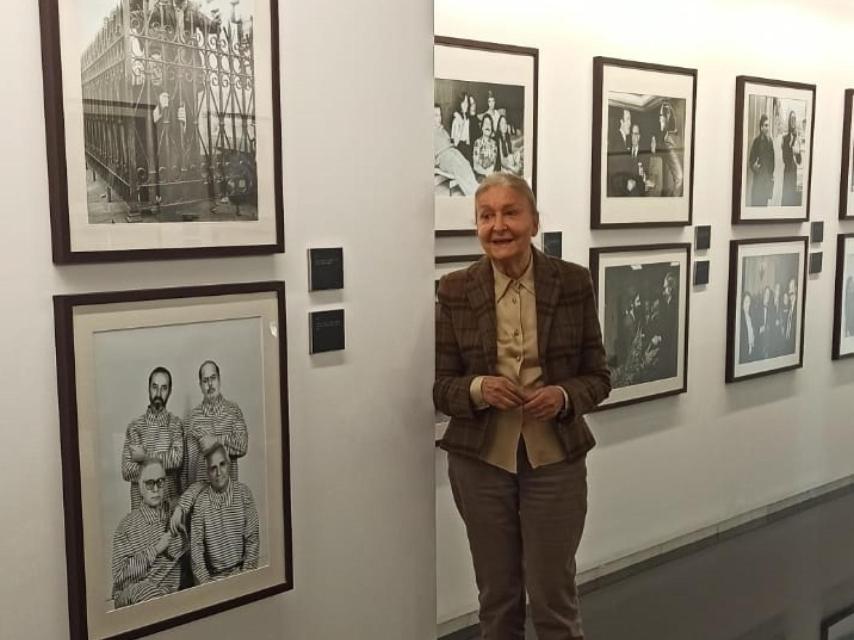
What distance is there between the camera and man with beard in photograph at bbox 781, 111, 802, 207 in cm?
445

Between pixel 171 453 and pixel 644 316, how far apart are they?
2.33m

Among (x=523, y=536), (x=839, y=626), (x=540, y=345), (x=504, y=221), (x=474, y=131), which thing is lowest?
(x=839, y=626)

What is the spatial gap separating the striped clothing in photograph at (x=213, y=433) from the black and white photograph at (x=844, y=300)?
12.4 feet

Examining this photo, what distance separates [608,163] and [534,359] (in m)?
1.42

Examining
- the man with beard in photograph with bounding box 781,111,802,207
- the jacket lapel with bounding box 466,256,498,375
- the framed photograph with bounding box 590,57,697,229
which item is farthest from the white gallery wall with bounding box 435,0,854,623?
the jacket lapel with bounding box 466,256,498,375

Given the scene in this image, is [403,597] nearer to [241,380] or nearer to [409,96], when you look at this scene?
[241,380]

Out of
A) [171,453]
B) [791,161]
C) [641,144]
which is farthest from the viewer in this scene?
[791,161]

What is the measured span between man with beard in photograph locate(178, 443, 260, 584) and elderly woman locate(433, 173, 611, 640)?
1.99 feet

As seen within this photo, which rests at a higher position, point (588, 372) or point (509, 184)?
point (509, 184)

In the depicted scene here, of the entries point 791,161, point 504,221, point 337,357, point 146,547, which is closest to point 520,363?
point 504,221

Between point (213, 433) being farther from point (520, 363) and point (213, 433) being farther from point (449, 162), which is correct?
point (449, 162)

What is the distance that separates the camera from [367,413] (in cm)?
256

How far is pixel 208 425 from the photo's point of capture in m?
2.23

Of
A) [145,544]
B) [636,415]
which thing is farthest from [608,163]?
[145,544]
